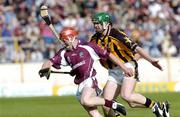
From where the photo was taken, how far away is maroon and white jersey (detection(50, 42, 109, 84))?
10.8 m

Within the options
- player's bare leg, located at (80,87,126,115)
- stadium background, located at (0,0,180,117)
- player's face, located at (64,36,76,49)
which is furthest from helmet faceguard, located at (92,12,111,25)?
stadium background, located at (0,0,180,117)

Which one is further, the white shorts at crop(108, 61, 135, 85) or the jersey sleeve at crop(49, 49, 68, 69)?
the white shorts at crop(108, 61, 135, 85)

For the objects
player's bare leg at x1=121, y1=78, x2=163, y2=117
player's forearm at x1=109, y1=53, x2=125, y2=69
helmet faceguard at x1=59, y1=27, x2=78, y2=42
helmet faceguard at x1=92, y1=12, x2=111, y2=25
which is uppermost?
helmet faceguard at x1=92, y1=12, x2=111, y2=25

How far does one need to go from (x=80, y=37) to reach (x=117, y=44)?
11517 mm

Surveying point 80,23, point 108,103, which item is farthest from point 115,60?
point 80,23

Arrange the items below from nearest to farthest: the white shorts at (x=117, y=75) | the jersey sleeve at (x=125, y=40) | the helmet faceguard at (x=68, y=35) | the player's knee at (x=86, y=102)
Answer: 1. the player's knee at (x=86, y=102)
2. the helmet faceguard at (x=68, y=35)
3. the jersey sleeve at (x=125, y=40)
4. the white shorts at (x=117, y=75)

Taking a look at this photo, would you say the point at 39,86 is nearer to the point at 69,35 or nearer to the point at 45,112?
the point at 45,112

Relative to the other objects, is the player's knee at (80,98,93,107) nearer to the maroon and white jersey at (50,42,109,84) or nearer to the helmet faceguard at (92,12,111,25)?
the maroon and white jersey at (50,42,109,84)

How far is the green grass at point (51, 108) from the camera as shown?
1498cm

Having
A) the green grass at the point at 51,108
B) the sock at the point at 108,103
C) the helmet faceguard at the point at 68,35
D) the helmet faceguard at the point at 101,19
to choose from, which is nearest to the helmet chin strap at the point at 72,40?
the helmet faceguard at the point at 68,35

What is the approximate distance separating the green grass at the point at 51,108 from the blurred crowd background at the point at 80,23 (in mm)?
2484

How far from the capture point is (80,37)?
23.1 meters

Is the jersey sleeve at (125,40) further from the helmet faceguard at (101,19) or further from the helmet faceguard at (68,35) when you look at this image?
the helmet faceguard at (68,35)

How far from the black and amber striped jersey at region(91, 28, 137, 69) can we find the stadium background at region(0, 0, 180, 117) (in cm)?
955
